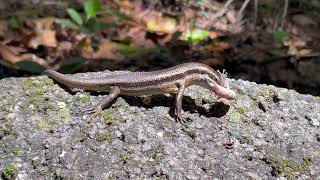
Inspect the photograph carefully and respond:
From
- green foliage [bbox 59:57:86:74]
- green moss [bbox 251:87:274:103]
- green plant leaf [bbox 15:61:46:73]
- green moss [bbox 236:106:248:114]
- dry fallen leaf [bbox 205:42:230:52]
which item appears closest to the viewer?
green moss [bbox 236:106:248:114]

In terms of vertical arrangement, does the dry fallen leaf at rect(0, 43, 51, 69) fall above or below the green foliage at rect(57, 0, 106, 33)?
below

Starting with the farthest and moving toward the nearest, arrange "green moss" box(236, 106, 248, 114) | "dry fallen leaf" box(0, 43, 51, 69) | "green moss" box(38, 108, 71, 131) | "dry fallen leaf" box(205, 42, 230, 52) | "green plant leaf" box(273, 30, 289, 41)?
"green plant leaf" box(273, 30, 289, 41)
"dry fallen leaf" box(205, 42, 230, 52)
"dry fallen leaf" box(0, 43, 51, 69)
"green moss" box(236, 106, 248, 114)
"green moss" box(38, 108, 71, 131)

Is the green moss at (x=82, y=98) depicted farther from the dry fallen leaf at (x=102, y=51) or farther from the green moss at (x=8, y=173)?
the dry fallen leaf at (x=102, y=51)

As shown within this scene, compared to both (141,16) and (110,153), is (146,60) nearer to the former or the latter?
(141,16)

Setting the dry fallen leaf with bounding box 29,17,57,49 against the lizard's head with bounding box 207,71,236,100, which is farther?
the dry fallen leaf with bounding box 29,17,57,49

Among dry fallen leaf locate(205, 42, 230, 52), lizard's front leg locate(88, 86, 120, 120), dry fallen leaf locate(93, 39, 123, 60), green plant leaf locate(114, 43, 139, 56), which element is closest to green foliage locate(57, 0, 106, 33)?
dry fallen leaf locate(93, 39, 123, 60)

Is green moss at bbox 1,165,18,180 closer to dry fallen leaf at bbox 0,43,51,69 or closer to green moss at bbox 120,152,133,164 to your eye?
green moss at bbox 120,152,133,164
